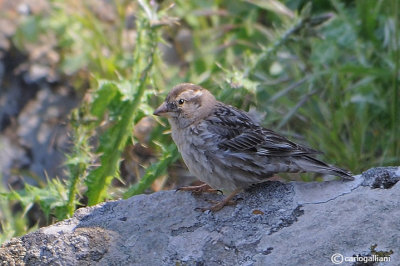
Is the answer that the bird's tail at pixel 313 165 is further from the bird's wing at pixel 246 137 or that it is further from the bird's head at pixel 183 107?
the bird's head at pixel 183 107

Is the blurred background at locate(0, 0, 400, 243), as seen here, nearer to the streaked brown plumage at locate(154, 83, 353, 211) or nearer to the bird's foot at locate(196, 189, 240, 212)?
the streaked brown plumage at locate(154, 83, 353, 211)

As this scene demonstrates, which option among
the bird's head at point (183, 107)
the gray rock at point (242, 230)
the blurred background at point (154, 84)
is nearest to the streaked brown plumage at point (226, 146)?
the bird's head at point (183, 107)

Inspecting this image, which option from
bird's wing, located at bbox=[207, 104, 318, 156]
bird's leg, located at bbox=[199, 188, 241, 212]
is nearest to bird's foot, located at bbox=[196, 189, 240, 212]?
bird's leg, located at bbox=[199, 188, 241, 212]

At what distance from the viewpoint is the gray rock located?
3.23m

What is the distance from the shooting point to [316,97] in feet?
19.1

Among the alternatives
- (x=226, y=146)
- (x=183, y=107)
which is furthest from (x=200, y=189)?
(x=183, y=107)

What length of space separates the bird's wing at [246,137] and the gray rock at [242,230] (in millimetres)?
317

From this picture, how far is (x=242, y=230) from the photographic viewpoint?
3516 mm

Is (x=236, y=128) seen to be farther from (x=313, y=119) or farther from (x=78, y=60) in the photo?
(x=78, y=60)

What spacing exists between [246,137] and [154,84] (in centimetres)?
141

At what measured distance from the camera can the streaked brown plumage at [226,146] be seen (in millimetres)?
4094

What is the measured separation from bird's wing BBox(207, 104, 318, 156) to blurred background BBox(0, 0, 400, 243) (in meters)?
0.41

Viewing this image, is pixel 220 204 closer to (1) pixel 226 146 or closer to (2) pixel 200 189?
(2) pixel 200 189

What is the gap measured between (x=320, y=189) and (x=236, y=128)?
830 millimetres
